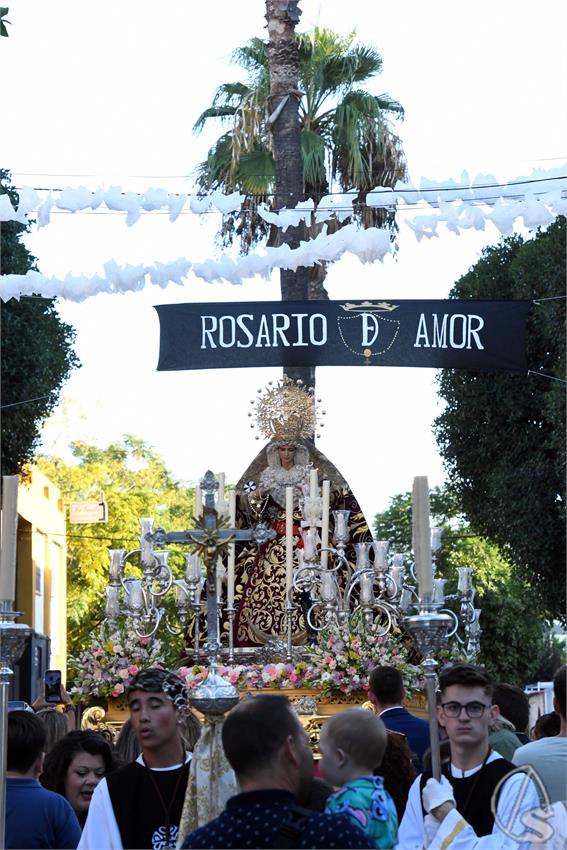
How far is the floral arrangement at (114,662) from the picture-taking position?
10453mm

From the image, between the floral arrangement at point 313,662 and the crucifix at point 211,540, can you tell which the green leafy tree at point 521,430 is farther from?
the crucifix at point 211,540

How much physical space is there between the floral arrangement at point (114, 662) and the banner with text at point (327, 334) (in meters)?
2.27

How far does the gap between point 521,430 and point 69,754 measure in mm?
16853

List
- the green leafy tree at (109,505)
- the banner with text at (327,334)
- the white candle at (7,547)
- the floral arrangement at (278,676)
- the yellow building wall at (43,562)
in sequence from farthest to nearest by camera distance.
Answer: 1. the green leafy tree at (109,505)
2. the yellow building wall at (43,562)
3. the banner with text at (327,334)
4. the floral arrangement at (278,676)
5. the white candle at (7,547)

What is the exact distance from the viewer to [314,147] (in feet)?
77.0

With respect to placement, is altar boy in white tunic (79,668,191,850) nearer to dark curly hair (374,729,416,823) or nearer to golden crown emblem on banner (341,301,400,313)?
dark curly hair (374,729,416,823)

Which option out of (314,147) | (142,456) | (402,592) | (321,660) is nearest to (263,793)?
(321,660)

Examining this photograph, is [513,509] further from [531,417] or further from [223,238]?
[223,238]

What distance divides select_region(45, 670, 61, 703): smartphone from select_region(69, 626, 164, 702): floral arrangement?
112 cm

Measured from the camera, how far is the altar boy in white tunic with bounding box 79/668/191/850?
16.4 feet

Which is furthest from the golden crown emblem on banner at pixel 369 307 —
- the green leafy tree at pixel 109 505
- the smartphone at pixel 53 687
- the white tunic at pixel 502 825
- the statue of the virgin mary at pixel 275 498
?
the green leafy tree at pixel 109 505

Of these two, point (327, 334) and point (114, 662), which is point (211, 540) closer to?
point (114, 662)

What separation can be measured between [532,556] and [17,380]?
7635 millimetres

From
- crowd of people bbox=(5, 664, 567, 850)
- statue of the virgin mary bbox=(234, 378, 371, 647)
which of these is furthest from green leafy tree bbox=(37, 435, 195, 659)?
crowd of people bbox=(5, 664, 567, 850)
